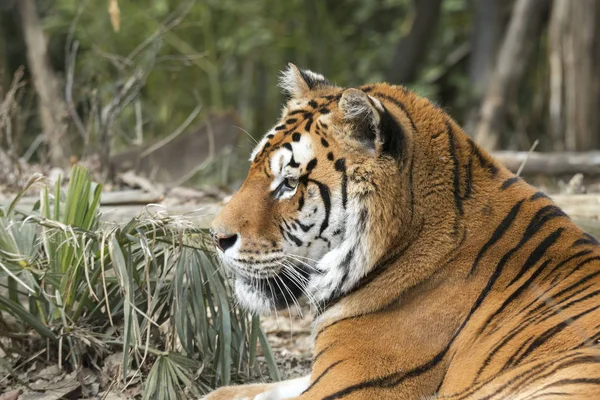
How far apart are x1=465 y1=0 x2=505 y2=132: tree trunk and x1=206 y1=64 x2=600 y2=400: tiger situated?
9.34m

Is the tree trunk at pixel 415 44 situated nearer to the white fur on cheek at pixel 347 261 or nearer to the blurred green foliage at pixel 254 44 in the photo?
the blurred green foliage at pixel 254 44

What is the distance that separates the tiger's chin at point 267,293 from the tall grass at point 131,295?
9.0 inches

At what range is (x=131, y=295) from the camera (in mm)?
3482

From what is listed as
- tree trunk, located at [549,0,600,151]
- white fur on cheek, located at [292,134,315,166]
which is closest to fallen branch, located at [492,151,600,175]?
tree trunk, located at [549,0,600,151]

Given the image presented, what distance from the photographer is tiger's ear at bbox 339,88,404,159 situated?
3.11 m

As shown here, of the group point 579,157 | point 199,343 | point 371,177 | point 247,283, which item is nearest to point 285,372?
point 199,343

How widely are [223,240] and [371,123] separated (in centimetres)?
75

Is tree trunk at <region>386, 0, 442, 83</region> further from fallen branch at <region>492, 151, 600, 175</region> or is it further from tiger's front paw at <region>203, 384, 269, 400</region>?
tiger's front paw at <region>203, 384, 269, 400</region>

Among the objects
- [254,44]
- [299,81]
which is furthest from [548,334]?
[254,44]

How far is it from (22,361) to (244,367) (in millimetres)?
1021

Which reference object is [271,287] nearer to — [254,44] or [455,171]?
[455,171]

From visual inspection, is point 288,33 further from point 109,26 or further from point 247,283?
point 247,283

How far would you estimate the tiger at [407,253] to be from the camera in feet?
9.87

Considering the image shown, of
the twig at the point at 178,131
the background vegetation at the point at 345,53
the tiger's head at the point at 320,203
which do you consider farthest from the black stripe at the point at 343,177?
the background vegetation at the point at 345,53
